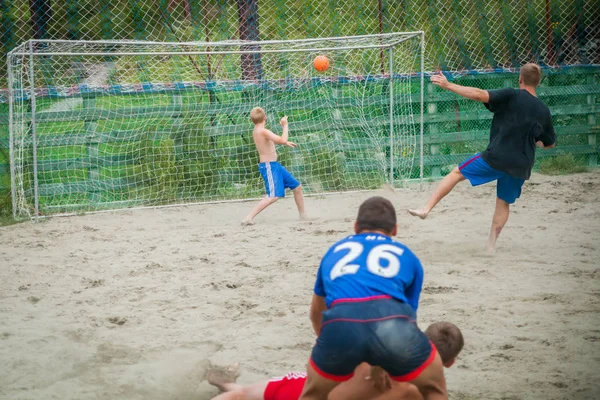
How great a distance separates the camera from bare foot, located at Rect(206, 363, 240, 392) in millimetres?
3822

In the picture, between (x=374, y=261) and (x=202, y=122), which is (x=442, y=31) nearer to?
(x=202, y=122)

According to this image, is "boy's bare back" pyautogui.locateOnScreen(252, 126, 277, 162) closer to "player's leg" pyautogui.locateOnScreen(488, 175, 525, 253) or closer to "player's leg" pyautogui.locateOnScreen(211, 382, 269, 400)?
"player's leg" pyautogui.locateOnScreen(488, 175, 525, 253)

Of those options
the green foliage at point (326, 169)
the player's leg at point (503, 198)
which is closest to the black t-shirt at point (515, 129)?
the player's leg at point (503, 198)

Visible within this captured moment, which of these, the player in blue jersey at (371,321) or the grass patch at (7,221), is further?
the grass patch at (7,221)

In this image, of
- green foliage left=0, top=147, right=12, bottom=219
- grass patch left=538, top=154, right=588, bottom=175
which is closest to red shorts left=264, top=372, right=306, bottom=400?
green foliage left=0, top=147, right=12, bottom=219

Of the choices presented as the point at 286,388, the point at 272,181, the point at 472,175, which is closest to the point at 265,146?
the point at 272,181

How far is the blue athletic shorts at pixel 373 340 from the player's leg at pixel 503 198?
3833 mm

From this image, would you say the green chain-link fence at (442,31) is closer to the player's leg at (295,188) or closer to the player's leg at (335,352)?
the player's leg at (295,188)

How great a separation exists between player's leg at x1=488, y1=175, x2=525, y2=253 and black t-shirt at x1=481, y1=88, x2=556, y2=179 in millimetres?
110

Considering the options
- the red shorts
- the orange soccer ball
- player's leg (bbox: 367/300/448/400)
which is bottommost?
the red shorts

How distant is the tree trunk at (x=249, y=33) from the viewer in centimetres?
1185

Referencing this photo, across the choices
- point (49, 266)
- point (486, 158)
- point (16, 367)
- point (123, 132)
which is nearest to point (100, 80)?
point (123, 132)

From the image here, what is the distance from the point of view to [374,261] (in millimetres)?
3162

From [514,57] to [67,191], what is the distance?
314 inches
